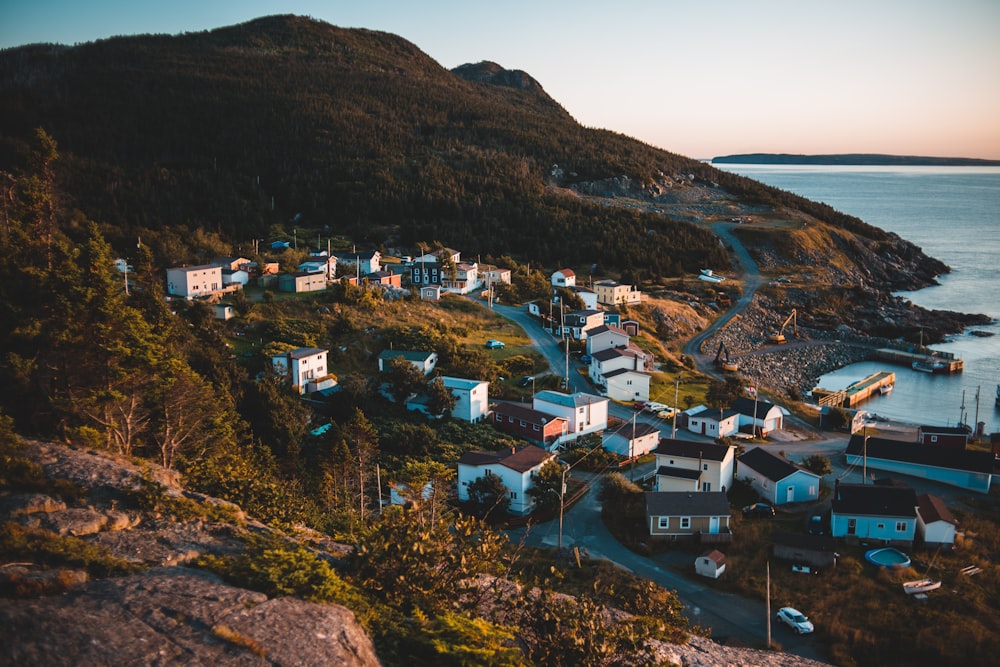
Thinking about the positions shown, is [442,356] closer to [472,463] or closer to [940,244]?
[472,463]

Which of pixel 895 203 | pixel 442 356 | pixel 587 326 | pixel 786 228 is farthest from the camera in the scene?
pixel 895 203

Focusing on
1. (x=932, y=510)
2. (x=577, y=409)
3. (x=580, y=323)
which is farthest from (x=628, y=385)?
(x=932, y=510)

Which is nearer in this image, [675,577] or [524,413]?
[675,577]

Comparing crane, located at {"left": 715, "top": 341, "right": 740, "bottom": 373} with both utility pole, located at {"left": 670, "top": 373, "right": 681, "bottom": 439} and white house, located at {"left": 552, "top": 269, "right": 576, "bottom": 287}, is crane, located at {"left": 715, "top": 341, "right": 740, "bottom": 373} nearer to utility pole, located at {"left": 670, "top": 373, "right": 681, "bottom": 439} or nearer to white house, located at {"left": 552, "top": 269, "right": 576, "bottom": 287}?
utility pole, located at {"left": 670, "top": 373, "right": 681, "bottom": 439}

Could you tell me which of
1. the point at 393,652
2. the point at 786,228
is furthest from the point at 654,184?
the point at 393,652

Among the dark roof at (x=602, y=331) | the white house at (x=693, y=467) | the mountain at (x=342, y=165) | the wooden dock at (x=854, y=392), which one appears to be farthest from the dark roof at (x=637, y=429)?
the mountain at (x=342, y=165)

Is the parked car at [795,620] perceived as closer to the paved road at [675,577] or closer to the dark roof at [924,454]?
the paved road at [675,577]

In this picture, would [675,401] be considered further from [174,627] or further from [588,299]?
[174,627]
